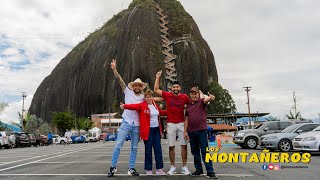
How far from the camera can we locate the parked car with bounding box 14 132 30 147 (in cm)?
3267

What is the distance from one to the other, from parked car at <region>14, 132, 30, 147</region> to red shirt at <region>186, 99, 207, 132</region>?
29.4 metres

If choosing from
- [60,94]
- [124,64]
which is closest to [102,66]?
[124,64]

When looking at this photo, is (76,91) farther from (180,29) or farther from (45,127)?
(180,29)

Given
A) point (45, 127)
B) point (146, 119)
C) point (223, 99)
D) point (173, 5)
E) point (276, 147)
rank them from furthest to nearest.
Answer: point (173, 5) < point (223, 99) < point (45, 127) < point (276, 147) < point (146, 119)

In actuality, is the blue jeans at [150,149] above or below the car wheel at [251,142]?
above

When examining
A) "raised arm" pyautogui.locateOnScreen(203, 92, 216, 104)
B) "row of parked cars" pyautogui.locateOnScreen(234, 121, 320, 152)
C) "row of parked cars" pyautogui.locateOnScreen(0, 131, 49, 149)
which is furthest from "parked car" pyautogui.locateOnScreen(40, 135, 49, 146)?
"raised arm" pyautogui.locateOnScreen(203, 92, 216, 104)

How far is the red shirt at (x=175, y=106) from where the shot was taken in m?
7.15

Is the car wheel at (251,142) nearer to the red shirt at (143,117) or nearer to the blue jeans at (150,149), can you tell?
the blue jeans at (150,149)

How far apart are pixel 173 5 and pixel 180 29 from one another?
13417mm

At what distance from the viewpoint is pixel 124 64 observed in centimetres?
10250

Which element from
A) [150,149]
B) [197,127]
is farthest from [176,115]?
[150,149]

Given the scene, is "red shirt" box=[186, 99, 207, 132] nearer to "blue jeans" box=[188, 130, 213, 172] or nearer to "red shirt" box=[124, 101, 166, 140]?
"blue jeans" box=[188, 130, 213, 172]

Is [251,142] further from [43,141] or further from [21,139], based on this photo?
[43,141]

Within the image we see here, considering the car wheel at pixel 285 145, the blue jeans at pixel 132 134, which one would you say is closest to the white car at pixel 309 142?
the car wheel at pixel 285 145
